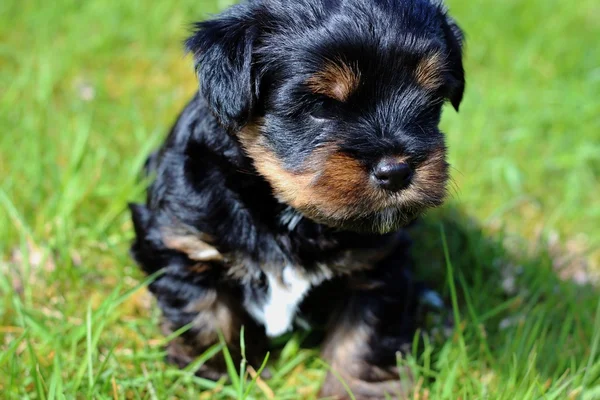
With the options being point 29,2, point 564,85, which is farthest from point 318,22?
point 29,2

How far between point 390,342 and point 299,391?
1.42 feet

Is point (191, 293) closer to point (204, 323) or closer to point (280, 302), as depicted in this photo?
point (204, 323)

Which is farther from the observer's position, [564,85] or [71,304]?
[564,85]

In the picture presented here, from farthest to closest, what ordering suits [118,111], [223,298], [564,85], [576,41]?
[576,41] → [564,85] → [118,111] → [223,298]

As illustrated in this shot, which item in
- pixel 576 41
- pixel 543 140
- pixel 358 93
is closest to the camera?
pixel 358 93

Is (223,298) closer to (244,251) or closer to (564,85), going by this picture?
(244,251)

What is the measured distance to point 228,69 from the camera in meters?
2.18

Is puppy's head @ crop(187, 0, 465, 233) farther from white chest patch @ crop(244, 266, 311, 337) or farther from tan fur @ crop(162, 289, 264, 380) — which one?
tan fur @ crop(162, 289, 264, 380)

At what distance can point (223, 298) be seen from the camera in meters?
2.65

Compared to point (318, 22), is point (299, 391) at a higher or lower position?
lower

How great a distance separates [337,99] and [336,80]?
0.07m

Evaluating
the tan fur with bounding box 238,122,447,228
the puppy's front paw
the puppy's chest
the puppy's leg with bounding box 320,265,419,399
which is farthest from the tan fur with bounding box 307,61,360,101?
the puppy's front paw

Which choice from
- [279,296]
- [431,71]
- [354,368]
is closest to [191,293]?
[279,296]

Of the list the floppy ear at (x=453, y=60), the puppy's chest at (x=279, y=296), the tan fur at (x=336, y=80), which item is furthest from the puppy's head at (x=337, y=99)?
the puppy's chest at (x=279, y=296)
